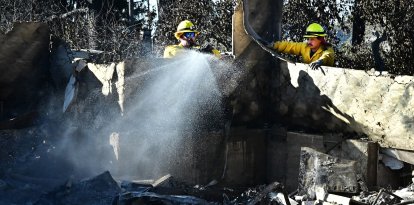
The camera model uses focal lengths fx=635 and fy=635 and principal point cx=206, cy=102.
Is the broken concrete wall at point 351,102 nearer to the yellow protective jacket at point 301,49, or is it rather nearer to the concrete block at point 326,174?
the yellow protective jacket at point 301,49

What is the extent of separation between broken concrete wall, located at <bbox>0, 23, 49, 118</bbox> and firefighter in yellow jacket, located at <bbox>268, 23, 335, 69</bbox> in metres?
3.66

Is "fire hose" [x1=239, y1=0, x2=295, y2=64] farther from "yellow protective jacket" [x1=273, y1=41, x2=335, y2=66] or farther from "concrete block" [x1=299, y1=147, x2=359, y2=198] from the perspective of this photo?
"concrete block" [x1=299, y1=147, x2=359, y2=198]

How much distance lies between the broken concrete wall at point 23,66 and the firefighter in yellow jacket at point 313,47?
366 cm

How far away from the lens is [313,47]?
348 inches

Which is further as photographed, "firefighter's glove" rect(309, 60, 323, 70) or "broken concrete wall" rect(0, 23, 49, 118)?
"broken concrete wall" rect(0, 23, 49, 118)

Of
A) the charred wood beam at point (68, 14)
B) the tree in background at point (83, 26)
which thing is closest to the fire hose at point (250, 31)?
the tree in background at point (83, 26)

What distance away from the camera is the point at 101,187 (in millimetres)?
7445

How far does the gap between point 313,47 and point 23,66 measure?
441 centimetres

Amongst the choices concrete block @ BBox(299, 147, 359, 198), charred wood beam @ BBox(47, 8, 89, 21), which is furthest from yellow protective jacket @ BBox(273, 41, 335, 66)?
charred wood beam @ BBox(47, 8, 89, 21)

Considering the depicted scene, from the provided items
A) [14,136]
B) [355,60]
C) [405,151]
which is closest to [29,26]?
[14,136]

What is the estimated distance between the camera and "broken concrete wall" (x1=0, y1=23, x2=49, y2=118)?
9.53 m

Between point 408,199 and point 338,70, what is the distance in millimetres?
2106

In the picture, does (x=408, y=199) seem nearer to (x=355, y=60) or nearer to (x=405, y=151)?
(x=405, y=151)

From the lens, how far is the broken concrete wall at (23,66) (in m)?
9.53
